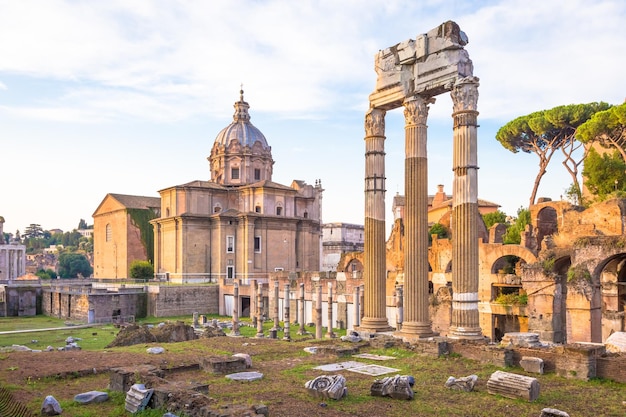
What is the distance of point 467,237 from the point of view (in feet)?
39.2

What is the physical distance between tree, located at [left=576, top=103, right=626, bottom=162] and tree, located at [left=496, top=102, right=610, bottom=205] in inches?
131

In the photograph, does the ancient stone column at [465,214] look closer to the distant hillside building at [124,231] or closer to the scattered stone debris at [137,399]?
the scattered stone debris at [137,399]

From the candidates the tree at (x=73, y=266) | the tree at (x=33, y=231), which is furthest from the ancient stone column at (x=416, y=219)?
the tree at (x=33, y=231)

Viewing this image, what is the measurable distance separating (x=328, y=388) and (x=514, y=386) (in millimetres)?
A: 2633

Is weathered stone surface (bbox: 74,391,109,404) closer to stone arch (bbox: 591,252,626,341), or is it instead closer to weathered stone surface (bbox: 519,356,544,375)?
weathered stone surface (bbox: 519,356,544,375)

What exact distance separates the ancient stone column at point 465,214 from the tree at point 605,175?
19614 mm

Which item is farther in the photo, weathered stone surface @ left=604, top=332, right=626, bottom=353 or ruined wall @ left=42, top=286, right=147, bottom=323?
ruined wall @ left=42, top=286, right=147, bottom=323

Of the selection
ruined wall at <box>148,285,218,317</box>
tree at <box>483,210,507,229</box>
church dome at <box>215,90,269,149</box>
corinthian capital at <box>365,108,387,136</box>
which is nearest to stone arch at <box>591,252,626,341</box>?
corinthian capital at <box>365,108,387,136</box>

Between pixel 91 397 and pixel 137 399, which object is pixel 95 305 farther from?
pixel 137 399

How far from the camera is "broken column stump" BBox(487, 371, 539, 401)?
27.3 ft

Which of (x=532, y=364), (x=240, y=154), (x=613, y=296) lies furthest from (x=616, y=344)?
(x=240, y=154)

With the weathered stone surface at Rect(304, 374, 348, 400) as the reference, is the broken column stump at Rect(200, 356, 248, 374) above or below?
below

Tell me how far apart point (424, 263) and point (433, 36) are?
4.97 m

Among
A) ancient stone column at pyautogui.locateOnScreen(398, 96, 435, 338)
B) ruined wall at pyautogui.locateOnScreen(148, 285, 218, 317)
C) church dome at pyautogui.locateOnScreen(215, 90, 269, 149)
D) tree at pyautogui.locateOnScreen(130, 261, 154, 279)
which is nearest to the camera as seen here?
ancient stone column at pyautogui.locateOnScreen(398, 96, 435, 338)
